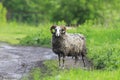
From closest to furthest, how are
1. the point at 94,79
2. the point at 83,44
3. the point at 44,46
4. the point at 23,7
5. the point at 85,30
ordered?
the point at 94,79 → the point at 83,44 → the point at 44,46 → the point at 85,30 → the point at 23,7

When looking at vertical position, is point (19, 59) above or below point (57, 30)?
below

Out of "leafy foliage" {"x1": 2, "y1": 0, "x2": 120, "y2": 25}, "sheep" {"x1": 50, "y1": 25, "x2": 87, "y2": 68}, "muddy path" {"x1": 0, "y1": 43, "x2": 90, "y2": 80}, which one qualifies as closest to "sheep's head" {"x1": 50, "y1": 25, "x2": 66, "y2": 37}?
"sheep" {"x1": 50, "y1": 25, "x2": 87, "y2": 68}

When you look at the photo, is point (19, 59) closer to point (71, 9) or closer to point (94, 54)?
point (94, 54)

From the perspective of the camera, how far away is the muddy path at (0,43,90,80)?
1680cm

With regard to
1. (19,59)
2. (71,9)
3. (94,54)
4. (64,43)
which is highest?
(64,43)

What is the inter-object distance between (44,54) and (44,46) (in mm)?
2750

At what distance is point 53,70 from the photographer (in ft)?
55.5

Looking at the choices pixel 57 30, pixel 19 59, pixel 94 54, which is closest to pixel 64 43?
pixel 57 30

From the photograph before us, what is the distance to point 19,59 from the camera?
1977cm

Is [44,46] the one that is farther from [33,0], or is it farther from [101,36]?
[33,0]

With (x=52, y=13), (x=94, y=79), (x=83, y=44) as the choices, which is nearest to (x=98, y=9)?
(x=52, y=13)

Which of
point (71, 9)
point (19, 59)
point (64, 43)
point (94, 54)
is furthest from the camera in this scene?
point (71, 9)

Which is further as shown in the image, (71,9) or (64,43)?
(71,9)

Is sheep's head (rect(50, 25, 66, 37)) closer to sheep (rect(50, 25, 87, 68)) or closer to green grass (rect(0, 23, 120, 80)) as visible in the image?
sheep (rect(50, 25, 87, 68))
